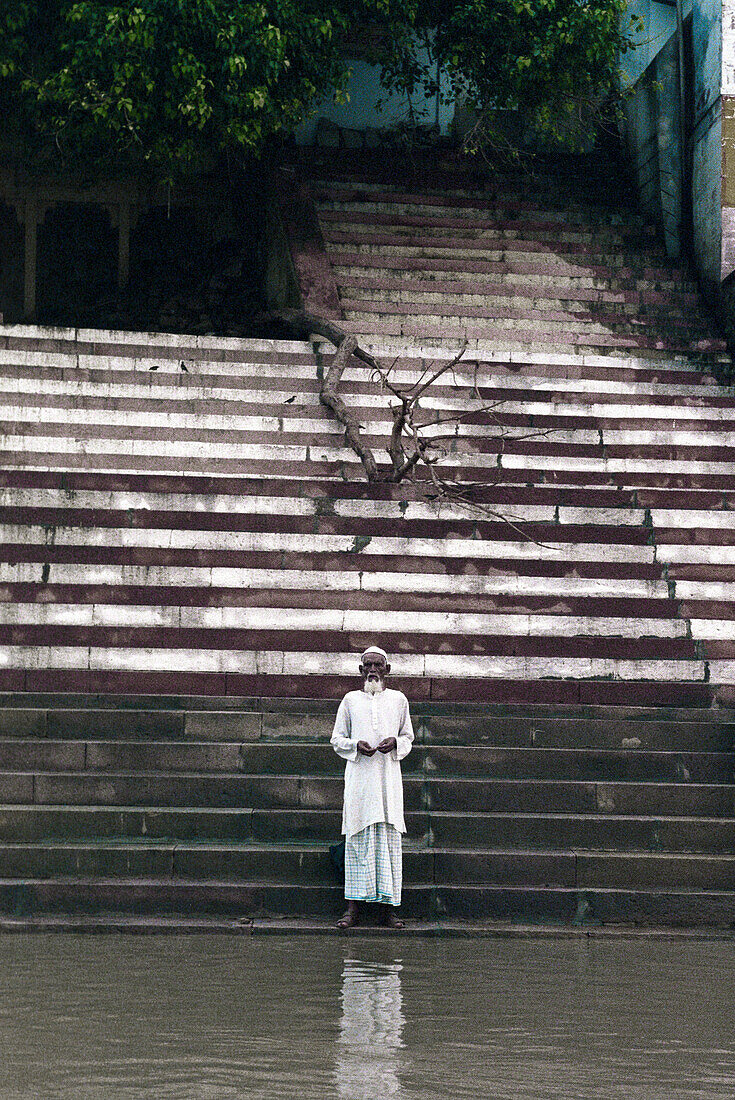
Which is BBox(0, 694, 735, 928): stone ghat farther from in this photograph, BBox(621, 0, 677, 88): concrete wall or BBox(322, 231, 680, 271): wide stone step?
BBox(621, 0, 677, 88): concrete wall

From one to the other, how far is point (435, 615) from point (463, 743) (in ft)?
3.98

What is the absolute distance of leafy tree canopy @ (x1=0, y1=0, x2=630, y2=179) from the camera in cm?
1345

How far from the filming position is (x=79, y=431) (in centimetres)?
1183

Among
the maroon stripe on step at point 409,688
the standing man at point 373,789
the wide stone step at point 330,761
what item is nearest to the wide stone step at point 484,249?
the maroon stripe on step at point 409,688

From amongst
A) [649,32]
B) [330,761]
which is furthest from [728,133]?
[330,761]

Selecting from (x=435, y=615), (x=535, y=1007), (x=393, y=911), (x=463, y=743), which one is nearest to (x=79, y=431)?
(x=435, y=615)

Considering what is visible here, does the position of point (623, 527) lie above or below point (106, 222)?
below

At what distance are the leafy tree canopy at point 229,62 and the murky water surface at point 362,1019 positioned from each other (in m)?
9.45

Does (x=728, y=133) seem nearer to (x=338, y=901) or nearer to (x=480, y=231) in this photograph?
(x=480, y=231)

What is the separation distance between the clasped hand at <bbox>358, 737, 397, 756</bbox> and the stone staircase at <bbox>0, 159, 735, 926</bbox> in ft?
2.20

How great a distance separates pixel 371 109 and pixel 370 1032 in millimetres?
16546

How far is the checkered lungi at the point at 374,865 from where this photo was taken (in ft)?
23.6

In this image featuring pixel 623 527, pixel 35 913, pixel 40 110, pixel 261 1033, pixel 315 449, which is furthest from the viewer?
pixel 40 110

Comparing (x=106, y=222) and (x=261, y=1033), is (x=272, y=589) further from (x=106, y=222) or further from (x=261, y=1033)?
(x=106, y=222)
